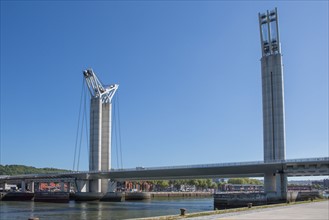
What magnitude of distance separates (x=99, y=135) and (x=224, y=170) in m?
49.0

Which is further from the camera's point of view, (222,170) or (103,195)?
(103,195)

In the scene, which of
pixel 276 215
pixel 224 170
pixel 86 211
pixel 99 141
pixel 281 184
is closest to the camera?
pixel 276 215

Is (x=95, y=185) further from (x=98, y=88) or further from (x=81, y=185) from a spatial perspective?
(x=98, y=88)

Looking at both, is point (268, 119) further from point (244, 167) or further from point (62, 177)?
point (62, 177)

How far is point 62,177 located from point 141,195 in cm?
2751

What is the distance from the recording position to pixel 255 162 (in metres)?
94.8

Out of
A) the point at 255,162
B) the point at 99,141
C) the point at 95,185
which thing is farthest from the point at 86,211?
the point at 95,185

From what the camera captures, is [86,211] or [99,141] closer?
[86,211]

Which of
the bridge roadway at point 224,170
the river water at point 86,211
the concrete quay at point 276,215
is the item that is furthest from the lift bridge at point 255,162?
the concrete quay at point 276,215

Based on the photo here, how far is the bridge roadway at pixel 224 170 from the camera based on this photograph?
3607 inches

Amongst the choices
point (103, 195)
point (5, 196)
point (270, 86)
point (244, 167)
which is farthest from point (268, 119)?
point (5, 196)

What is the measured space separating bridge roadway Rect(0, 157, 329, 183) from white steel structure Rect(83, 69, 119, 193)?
171 inches

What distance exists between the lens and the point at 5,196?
133 metres

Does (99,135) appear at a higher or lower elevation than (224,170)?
higher
